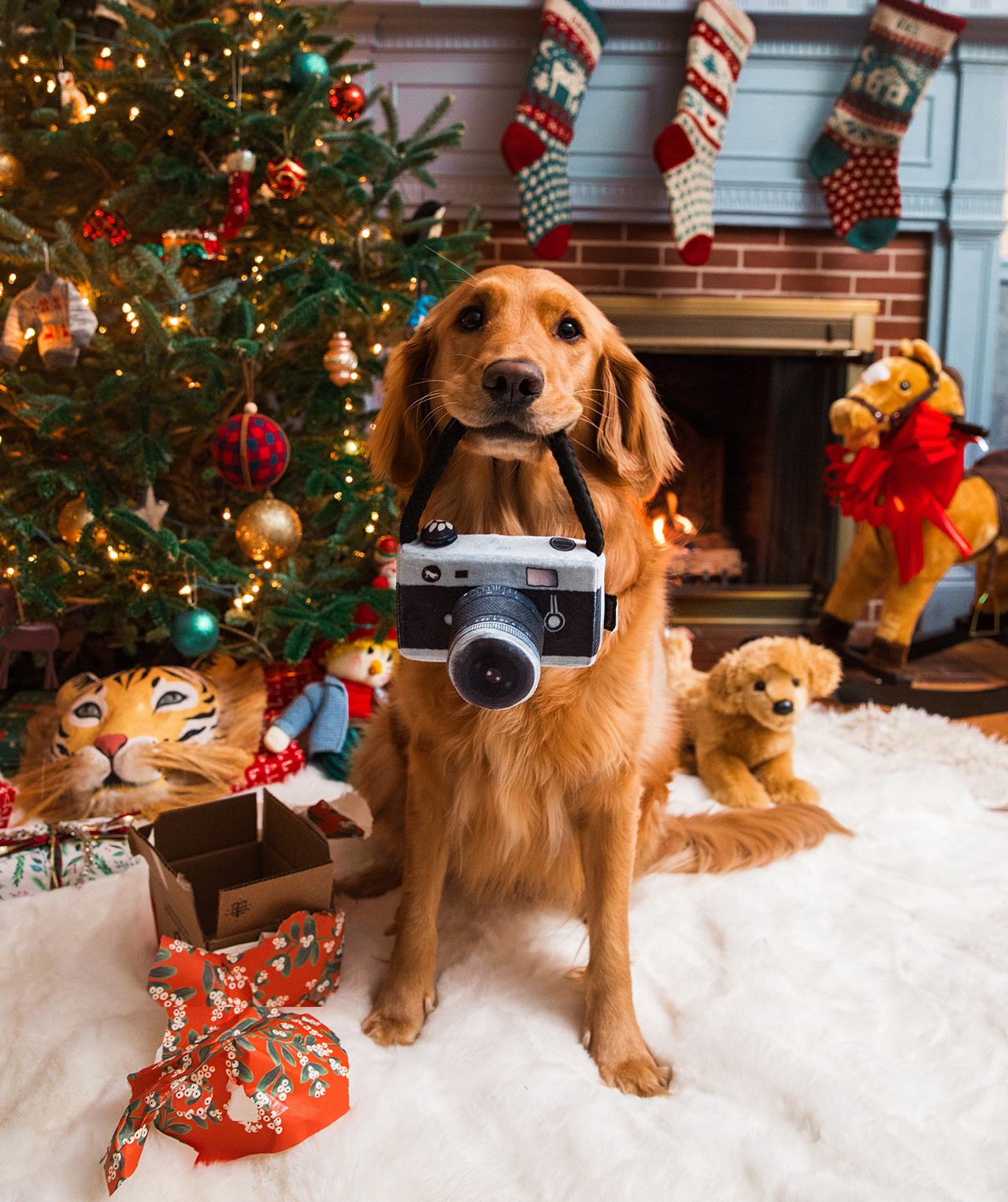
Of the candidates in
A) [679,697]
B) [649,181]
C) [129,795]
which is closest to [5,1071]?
[129,795]

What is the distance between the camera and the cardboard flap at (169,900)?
999 mm

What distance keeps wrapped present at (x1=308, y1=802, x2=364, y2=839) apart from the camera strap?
2.43ft

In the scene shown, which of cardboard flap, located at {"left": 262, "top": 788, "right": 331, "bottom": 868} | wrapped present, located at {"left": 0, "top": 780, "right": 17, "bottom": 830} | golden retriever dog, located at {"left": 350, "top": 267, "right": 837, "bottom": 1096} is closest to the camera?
golden retriever dog, located at {"left": 350, "top": 267, "right": 837, "bottom": 1096}

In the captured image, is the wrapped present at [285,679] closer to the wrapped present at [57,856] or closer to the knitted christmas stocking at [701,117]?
the wrapped present at [57,856]

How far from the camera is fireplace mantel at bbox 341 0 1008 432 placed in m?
2.78

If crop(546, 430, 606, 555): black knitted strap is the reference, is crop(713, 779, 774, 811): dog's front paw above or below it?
below

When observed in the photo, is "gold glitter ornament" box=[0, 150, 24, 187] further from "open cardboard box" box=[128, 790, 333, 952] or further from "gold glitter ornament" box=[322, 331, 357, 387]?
"open cardboard box" box=[128, 790, 333, 952]

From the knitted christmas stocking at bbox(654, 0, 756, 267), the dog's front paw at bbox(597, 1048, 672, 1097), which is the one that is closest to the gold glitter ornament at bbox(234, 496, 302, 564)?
the dog's front paw at bbox(597, 1048, 672, 1097)

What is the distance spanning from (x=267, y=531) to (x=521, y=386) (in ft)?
3.45

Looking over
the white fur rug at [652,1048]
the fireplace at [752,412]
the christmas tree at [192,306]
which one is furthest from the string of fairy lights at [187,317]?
the fireplace at [752,412]

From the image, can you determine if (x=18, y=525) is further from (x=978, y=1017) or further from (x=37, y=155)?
(x=978, y=1017)

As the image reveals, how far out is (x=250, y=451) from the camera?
1.62 meters

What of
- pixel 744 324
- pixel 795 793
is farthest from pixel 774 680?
pixel 744 324

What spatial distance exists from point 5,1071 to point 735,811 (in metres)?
1.19
